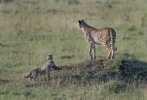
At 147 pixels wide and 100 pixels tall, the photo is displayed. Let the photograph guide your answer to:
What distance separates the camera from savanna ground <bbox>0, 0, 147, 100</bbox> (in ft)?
38.0

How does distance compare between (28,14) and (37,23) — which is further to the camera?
(28,14)

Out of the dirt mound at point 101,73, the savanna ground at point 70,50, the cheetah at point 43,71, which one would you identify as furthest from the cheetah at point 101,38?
the cheetah at point 43,71

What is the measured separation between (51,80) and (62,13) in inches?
400

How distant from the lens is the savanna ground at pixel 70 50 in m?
11.6

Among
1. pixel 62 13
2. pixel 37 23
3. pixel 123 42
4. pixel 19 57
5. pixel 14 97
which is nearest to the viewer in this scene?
pixel 14 97

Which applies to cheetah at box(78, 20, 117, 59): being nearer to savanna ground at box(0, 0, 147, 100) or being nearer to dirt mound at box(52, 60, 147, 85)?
savanna ground at box(0, 0, 147, 100)

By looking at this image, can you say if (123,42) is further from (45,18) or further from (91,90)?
(91,90)

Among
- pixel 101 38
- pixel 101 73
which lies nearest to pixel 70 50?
pixel 101 38

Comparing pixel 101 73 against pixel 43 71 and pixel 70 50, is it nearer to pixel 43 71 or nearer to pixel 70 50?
pixel 43 71

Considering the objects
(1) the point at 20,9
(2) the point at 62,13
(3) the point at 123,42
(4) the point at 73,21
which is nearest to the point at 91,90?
(3) the point at 123,42

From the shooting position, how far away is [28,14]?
22.1 m

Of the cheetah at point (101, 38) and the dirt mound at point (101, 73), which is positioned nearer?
the dirt mound at point (101, 73)

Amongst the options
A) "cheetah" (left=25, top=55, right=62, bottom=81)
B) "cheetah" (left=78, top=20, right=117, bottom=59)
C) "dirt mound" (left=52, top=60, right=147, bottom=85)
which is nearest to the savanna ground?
"dirt mound" (left=52, top=60, right=147, bottom=85)

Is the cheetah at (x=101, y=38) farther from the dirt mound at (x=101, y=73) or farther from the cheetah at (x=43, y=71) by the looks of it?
the cheetah at (x=43, y=71)
